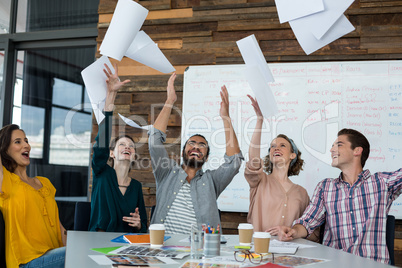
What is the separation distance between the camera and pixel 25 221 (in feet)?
7.63

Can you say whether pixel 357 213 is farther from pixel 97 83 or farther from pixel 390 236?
pixel 97 83

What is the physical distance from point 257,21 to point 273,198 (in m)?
1.87

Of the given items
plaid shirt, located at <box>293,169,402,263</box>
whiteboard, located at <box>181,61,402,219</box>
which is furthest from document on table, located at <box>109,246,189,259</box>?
whiteboard, located at <box>181,61,402,219</box>

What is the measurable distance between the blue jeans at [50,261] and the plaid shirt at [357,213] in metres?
1.20

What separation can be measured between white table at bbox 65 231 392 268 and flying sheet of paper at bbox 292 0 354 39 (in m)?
0.87

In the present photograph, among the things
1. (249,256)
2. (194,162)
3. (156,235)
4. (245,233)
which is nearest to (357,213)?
(245,233)

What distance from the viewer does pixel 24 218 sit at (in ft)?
7.54

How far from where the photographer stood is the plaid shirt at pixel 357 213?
2242 mm

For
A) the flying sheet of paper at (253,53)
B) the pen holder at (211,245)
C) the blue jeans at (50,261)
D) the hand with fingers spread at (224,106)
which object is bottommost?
the blue jeans at (50,261)

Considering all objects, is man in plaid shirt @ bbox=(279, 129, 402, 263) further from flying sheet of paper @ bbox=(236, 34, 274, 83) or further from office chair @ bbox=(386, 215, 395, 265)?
flying sheet of paper @ bbox=(236, 34, 274, 83)

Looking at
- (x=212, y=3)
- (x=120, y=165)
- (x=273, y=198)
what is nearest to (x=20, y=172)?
(x=120, y=165)

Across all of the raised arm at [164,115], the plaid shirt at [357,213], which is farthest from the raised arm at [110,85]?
the plaid shirt at [357,213]

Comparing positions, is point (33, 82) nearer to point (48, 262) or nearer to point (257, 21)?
point (257, 21)

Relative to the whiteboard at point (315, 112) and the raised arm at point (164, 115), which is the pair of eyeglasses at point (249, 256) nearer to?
the raised arm at point (164, 115)
